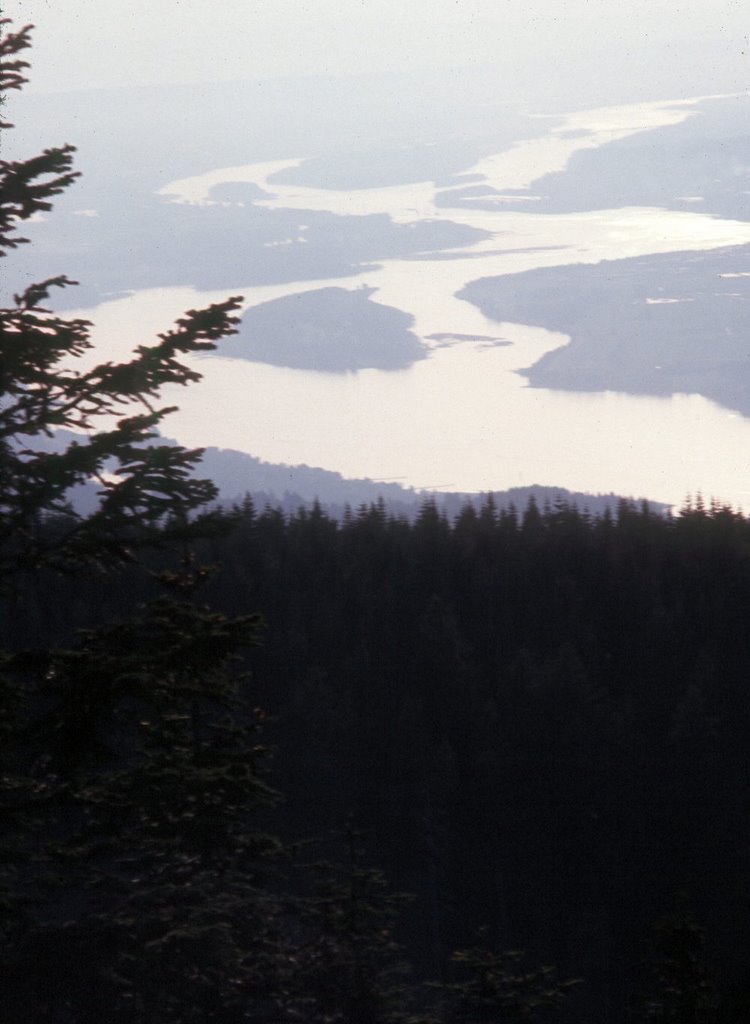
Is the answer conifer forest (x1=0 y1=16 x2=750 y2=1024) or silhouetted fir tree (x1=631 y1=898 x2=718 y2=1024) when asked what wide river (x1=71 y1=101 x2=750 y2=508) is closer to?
conifer forest (x1=0 y1=16 x2=750 y2=1024)

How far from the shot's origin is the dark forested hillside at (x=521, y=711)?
175 feet

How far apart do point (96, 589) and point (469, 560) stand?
2117cm

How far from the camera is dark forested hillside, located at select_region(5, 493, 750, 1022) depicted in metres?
53.5

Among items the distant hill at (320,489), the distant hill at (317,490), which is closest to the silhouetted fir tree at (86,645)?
the distant hill at (317,490)

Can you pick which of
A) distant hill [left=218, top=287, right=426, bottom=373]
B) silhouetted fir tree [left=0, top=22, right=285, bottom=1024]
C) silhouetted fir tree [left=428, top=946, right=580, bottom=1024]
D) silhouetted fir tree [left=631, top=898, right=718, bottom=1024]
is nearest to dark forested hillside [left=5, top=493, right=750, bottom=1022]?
silhouetted fir tree [left=631, top=898, right=718, bottom=1024]

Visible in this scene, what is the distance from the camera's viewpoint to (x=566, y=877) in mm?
54500

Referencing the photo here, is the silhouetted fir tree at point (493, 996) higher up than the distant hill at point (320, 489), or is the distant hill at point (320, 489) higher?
the distant hill at point (320, 489)

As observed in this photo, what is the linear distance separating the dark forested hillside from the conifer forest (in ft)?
0.54

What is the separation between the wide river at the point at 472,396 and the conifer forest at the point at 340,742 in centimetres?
2922

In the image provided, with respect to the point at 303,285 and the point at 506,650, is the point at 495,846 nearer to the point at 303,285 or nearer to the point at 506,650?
the point at 506,650

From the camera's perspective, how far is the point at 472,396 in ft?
469

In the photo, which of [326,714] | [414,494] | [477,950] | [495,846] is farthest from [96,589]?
[477,950]

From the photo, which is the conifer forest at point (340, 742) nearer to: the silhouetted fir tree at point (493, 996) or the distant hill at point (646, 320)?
the silhouetted fir tree at point (493, 996)

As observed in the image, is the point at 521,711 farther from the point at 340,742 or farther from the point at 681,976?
the point at 681,976
